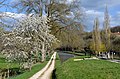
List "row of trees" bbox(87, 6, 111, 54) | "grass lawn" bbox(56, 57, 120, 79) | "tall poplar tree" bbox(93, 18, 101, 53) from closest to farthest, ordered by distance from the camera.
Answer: "grass lawn" bbox(56, 57, 120, 79) < "row of trees" bbox(87, 6, 111, 54) < "tall poplar tree" bbox(93, 18, 101, 53)

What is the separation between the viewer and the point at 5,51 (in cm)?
2655

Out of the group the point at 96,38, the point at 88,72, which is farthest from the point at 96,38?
the point at 88,72

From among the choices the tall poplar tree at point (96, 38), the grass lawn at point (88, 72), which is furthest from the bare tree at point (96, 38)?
the grass lawn at point (88, 72)

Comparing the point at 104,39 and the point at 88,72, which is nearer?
the point at 88,72

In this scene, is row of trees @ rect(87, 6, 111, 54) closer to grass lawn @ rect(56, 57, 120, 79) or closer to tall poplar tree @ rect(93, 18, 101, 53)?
tall poplar tree @ rect(93, 18, 101, 53)

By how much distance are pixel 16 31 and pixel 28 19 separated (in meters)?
2.24

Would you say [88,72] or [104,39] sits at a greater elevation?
[104,39]

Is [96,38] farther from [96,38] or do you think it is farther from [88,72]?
[88,72]

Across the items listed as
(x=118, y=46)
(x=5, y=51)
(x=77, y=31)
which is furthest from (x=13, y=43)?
(x=118, y=46)

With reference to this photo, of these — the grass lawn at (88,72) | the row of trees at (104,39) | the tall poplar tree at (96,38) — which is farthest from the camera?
the tall poplar tree at (96,38)

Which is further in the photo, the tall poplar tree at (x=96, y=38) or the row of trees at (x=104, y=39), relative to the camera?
the tall poplar tree at (x=96, y=38)

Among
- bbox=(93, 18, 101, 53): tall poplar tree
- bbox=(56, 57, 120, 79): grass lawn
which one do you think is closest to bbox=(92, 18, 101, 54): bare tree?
bbox=(93, 18, 101, 53): tall poplar tree

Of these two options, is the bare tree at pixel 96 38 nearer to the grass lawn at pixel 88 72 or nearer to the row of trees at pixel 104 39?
the row of trees at pixel 104 39

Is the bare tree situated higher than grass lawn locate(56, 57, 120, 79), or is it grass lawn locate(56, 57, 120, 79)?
the bare tree
